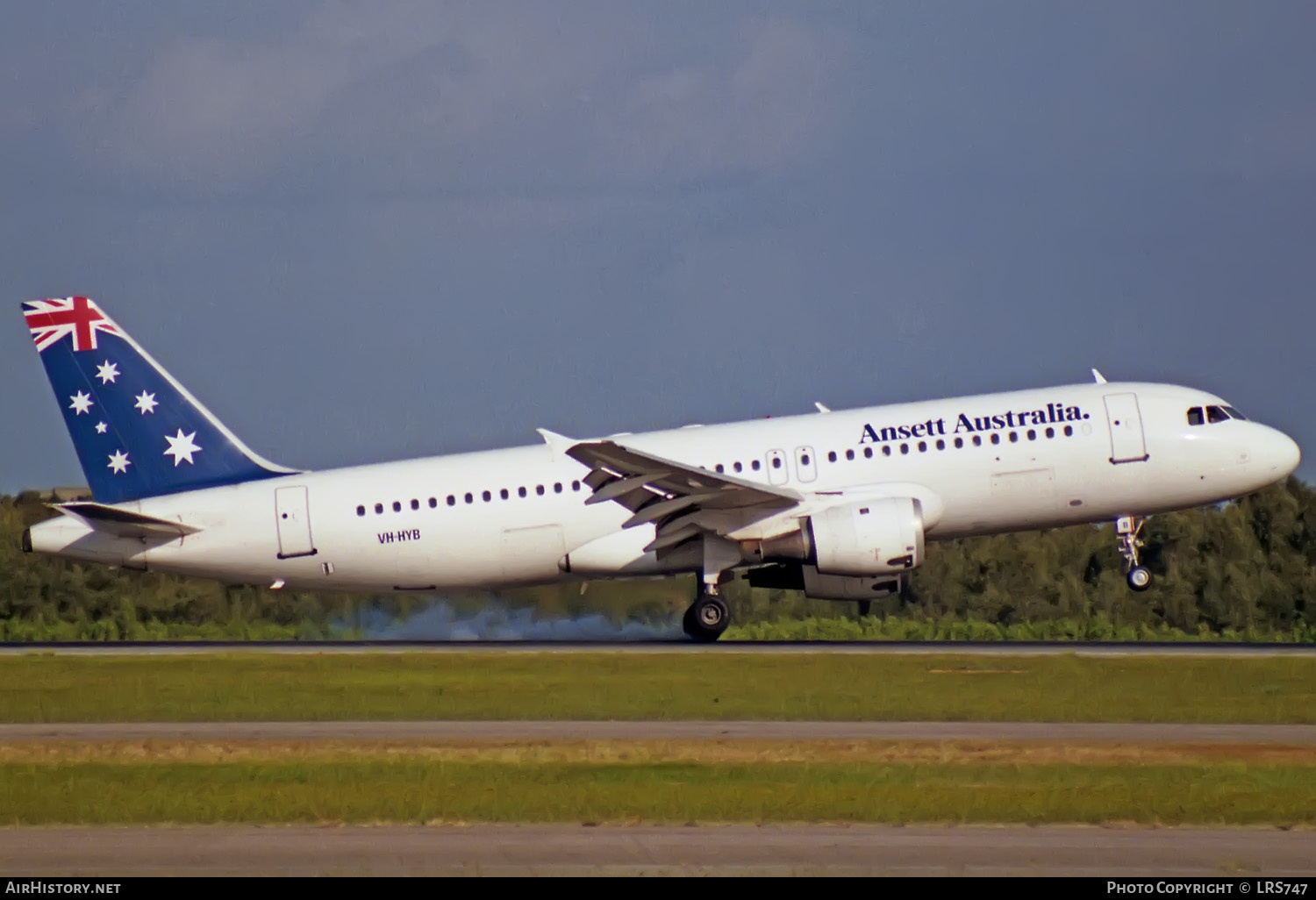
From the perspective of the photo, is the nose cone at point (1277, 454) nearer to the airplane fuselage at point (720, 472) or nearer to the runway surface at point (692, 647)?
the airplane fuselage at point (720, 472)

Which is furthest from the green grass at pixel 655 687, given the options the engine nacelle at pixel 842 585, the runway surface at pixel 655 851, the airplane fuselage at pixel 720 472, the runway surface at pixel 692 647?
the runway surface at pixel 655 851

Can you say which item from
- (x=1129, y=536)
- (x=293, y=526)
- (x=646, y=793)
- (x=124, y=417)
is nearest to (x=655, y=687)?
(x=646, y=793)

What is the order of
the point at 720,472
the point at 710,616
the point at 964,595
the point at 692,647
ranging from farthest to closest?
the point at 964,595 < the point at 720,472 < the point at 710,616 < the point at 692,647

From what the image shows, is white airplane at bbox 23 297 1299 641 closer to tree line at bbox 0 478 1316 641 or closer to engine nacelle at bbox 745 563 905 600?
engine nacelle at bbox 745 563 905 600

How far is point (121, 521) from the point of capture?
35.1 metres

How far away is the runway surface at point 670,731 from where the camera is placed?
68.2 feet

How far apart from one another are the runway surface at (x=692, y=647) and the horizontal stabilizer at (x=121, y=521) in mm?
2280

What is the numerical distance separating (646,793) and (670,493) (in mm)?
17774

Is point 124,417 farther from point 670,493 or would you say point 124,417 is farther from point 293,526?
point 670,493

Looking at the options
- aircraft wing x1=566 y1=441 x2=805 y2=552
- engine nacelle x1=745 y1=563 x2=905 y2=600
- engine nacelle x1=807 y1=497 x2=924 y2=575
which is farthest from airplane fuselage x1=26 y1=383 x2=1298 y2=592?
engine nacelle x1=745 y1=563 x2=905 y2=600

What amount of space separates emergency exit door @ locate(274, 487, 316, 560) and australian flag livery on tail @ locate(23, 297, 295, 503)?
46.2 inches

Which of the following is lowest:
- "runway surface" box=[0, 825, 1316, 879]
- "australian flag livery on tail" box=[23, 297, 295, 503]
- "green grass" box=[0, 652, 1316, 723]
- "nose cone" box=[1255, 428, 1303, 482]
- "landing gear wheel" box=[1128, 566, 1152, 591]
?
"runway surface" box=[0, 825, 1316, 879]

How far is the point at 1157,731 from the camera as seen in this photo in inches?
837

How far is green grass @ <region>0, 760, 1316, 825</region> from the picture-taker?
15.5m
